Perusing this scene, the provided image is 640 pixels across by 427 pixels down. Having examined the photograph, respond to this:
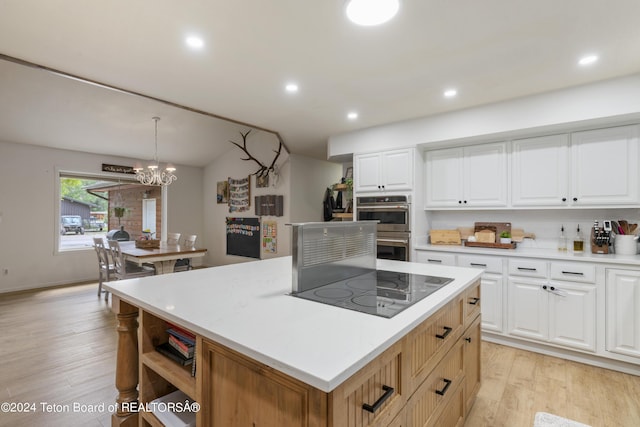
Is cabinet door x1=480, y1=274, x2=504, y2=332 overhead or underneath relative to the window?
underneath

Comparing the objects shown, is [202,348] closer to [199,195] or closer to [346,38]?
[346,38]

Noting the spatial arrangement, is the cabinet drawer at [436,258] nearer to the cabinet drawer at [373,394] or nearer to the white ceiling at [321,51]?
the white ceiling at [321,51]

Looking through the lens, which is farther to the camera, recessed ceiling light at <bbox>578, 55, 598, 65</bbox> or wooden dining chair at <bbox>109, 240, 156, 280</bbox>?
wooden dining chair at <bbox>109, 240, 156, 280</bbox>

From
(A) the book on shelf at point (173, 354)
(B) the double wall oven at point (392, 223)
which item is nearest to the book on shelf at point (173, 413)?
(A) the book on shelf at point (173, 354)

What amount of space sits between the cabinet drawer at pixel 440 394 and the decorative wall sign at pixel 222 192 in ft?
20.0

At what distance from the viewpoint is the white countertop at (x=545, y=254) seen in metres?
2.47

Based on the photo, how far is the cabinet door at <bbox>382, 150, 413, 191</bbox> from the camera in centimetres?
361

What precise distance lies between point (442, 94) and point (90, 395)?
3755 millimetres

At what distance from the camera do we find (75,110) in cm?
448

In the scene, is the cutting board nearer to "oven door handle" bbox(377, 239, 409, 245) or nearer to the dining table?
"oven door handle" bbox(377, 239, 409, 245)

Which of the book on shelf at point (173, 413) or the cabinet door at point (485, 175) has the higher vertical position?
the cabinet door at point (485, 175)

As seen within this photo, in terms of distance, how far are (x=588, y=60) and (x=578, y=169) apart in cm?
101

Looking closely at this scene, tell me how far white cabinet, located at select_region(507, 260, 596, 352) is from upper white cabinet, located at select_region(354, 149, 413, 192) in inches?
56.3

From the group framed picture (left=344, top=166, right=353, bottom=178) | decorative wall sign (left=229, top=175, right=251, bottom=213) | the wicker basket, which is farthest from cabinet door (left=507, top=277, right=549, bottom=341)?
decorative wall sign (left=229, top=175, right=251, bottom=213)
